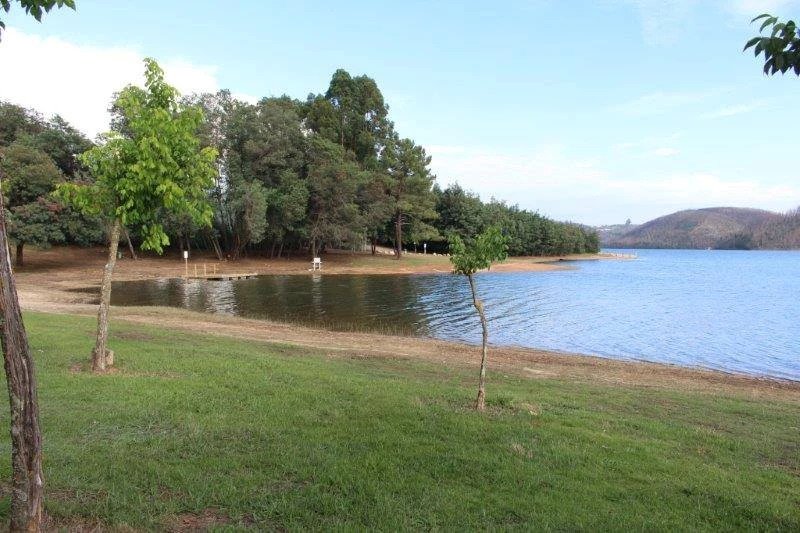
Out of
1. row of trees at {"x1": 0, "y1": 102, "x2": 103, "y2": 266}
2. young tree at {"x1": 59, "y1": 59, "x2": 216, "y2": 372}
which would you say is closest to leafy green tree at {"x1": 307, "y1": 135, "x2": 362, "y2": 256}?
row of trees at {"x1": 0, "y1": 102, "x2": 103, "y2": 266}

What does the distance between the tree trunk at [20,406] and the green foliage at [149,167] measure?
5.59 meters

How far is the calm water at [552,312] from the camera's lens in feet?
71.5

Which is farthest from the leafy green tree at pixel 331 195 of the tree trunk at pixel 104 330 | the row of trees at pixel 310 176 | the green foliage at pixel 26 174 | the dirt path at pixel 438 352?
the tree trunk at pixel 104 330

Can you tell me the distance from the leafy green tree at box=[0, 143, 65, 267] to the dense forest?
82 mm

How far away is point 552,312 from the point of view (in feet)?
102

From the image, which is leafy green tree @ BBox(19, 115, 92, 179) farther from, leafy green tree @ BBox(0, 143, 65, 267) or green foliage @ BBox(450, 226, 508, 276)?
green foliage @ BBox(450, 226, 508, 276)

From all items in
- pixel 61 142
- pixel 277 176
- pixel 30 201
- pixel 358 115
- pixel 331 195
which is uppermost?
pixel 358 115

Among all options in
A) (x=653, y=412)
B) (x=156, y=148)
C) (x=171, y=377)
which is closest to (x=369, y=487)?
(x=171, y=377)

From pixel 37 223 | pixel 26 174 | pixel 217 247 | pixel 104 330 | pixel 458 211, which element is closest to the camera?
pixel 104 330

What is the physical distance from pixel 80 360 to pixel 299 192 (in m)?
44.5

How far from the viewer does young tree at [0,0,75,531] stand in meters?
2.95

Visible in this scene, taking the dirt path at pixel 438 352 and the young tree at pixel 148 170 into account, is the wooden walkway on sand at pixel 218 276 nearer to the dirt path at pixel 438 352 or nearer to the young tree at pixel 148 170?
the dirt path at pixel 438 352

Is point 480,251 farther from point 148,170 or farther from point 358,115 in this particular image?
point 358,115

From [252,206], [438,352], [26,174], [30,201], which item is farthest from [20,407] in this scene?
[252,206]
